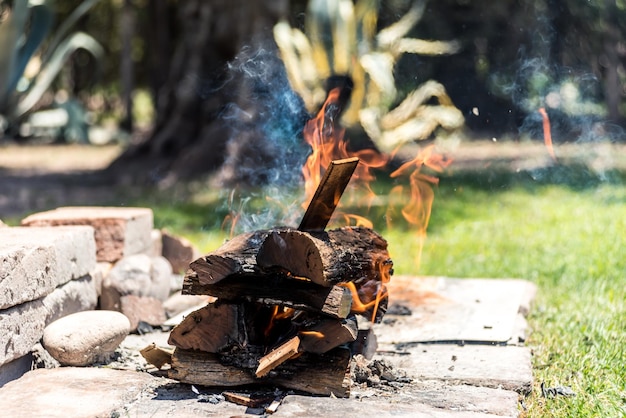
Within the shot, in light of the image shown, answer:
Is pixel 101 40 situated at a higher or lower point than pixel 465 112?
higher

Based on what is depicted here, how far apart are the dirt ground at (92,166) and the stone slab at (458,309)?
4.37 meters

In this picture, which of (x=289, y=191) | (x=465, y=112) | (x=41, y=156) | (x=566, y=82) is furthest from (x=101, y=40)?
(x=289, y=191)

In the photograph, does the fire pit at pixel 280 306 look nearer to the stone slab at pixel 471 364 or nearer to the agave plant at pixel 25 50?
the stone slab at pixel 471 364

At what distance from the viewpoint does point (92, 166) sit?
12.7 meters

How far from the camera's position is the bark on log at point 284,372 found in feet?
11.1

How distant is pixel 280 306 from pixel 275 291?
141 millimetres

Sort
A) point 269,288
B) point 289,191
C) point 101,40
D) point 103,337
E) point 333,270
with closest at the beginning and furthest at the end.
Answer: point 333,270
point 269,288
point 103,337
point 289,191
point 101,40

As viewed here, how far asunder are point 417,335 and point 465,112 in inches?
398

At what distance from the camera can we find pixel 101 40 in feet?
90.6

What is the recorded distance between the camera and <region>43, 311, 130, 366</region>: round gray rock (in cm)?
374

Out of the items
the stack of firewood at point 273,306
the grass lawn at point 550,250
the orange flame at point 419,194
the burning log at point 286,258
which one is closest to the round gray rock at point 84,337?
the stack of firewood at point 273,306

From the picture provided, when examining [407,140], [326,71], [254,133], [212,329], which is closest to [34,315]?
[212,329]

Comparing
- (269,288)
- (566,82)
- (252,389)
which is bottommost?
(252,389)

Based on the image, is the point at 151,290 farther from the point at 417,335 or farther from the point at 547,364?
the point at 547,364
